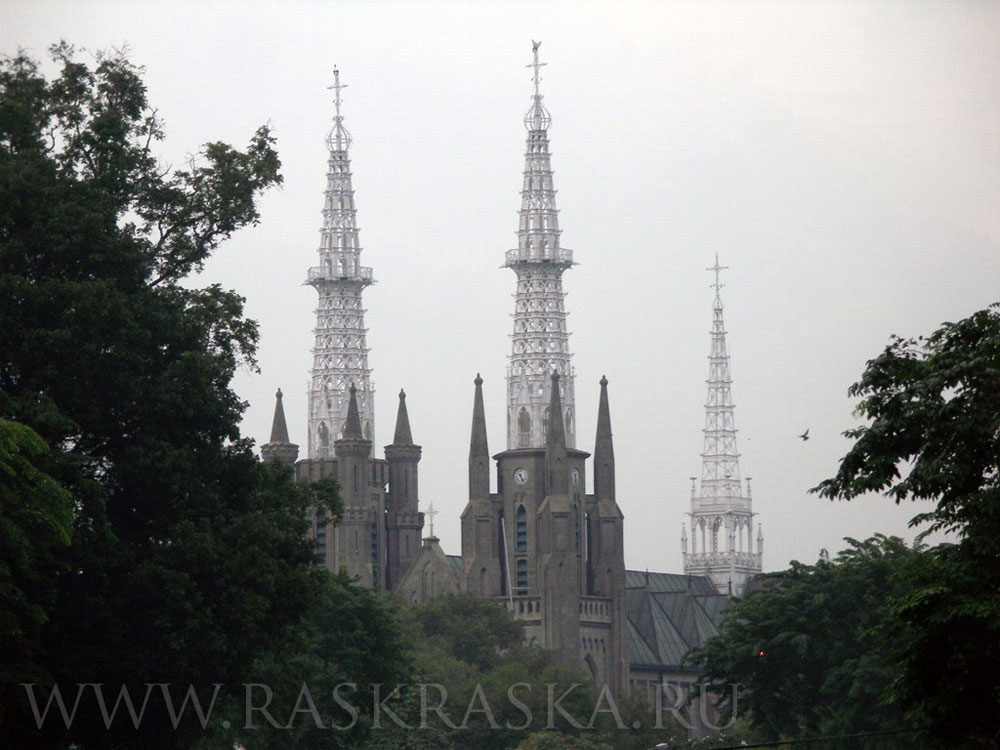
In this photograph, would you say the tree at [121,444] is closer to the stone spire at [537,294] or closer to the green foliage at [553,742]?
the green foliage at [553,742]

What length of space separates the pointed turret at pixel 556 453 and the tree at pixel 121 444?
93024mm

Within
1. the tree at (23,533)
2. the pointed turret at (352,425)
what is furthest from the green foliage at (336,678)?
the pointed turret at (352,425)

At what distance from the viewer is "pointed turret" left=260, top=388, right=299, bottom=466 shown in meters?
154

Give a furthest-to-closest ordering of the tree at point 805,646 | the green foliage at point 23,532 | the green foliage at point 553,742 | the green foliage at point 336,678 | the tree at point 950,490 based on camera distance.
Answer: the green foliage at point 553,742 → the tree at point 805,646 → the green foliage at point 336,678 → the green foliage at point 23,532 → the tree at point 950,490

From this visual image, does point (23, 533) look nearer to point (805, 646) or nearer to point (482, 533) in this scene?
point (805, 646)

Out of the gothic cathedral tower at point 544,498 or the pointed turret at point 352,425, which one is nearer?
the gothic cathedral tower at point 544,498

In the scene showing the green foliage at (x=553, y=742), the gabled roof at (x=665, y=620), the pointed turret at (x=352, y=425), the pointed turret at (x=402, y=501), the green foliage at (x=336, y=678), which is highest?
the pointed turret at (x=352, y=425)

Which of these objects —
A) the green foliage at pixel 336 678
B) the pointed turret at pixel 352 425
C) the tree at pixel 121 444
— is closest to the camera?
the tree at pixel 121 444

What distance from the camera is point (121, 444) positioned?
148 feet

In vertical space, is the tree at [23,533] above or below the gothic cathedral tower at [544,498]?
below

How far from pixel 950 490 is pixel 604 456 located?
113m

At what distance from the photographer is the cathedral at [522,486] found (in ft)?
463

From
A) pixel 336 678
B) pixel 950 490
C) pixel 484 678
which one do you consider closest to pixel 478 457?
pixel 484 678

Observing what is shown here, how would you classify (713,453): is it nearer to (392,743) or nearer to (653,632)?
(653,632)
